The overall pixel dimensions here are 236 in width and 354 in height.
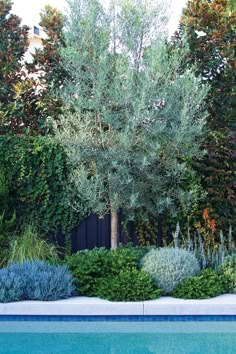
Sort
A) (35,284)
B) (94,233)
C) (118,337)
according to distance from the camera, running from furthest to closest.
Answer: (94,233) < (35,284) < (118,337)

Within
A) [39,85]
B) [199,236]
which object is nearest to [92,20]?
[39,85]

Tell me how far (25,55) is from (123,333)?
6.17 m

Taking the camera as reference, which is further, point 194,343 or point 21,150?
point 21,150

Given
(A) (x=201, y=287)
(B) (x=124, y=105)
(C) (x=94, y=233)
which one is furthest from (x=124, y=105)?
(A) (x=201, y=287)

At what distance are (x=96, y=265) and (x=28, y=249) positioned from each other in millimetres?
1304

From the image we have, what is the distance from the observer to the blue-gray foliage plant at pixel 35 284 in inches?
259

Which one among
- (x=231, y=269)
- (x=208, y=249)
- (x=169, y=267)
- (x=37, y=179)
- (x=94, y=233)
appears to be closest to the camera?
(x=169, y=267)

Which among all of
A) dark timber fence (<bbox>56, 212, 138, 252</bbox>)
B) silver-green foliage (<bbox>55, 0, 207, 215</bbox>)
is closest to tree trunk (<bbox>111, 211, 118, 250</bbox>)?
silver-green foliage (<bbox>55, 0, 207, 215</bbox>)

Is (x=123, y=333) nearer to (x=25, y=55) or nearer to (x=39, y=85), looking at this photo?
(x=39, y=85)

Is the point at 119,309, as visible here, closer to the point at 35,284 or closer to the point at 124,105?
the point at 35,284

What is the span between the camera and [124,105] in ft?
25.9

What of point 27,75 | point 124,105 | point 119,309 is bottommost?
point 119,309

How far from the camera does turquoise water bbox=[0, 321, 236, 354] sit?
18.3ft

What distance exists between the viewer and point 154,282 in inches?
272
